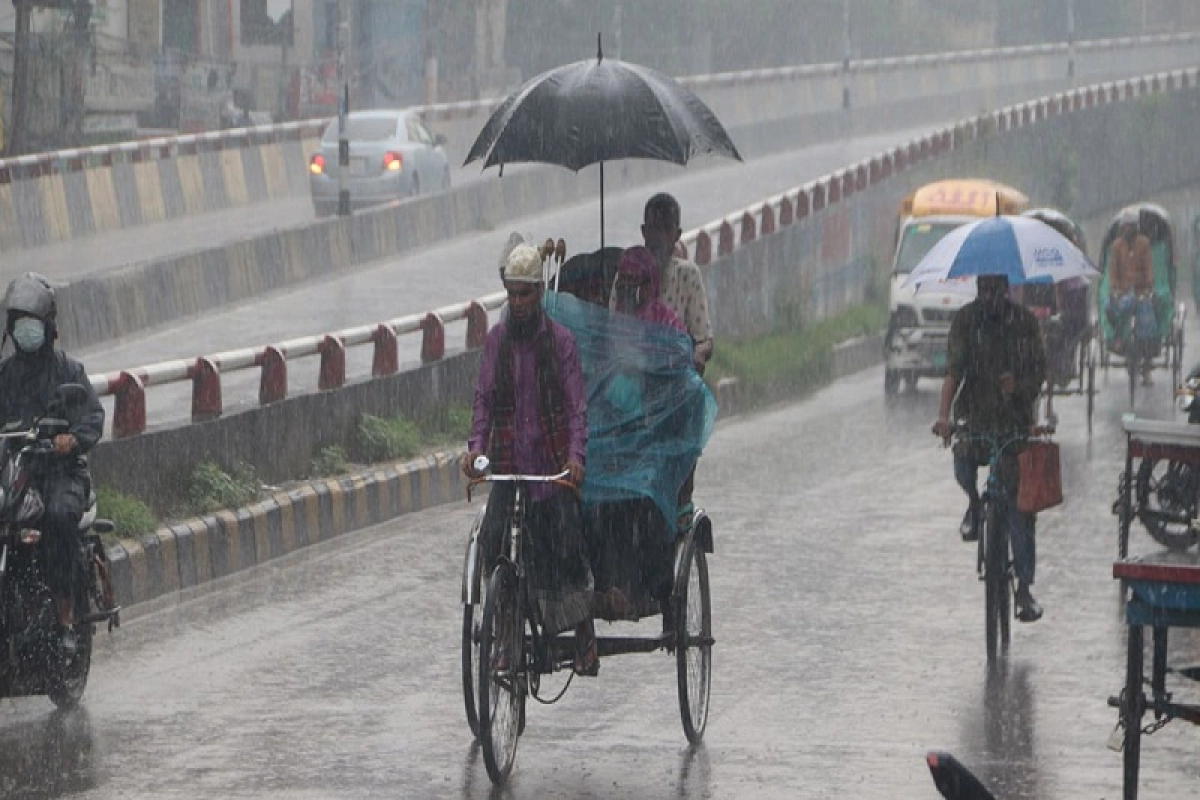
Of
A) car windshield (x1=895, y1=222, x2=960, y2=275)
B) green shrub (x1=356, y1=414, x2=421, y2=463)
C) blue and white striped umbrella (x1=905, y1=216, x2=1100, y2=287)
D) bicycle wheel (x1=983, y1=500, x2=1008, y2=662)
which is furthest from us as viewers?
car windshield (x1=895, y1=222, x2=960, y2=275)

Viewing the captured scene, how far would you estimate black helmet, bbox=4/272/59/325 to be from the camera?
10.2 m

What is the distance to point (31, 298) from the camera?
33.4ft

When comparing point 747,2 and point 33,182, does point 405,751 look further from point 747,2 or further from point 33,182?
point 747,2

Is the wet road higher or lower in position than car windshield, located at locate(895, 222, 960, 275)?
lower

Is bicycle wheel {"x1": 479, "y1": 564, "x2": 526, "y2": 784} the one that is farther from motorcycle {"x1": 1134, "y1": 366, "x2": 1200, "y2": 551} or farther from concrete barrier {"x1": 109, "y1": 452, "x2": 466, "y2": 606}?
motorcycle {"x1": 1134, "y1": 366, "x2": 1200, "y2": 551}

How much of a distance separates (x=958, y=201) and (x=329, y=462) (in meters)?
13.8

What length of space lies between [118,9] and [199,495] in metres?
30.3

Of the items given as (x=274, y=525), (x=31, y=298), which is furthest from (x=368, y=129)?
(x=31, y=298)

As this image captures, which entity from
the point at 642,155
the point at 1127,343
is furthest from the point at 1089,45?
the point at 642,155

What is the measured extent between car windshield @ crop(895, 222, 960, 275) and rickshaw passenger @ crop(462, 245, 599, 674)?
18.7 meters

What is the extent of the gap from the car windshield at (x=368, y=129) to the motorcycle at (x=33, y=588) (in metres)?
31.5

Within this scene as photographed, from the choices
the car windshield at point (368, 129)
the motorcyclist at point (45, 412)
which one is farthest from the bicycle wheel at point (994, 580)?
the car windshield at point (368, 129)

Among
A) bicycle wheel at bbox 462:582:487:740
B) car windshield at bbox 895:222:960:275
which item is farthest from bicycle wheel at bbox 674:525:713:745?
car windshield at bbox 895:222:960:275

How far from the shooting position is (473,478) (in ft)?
30.3
